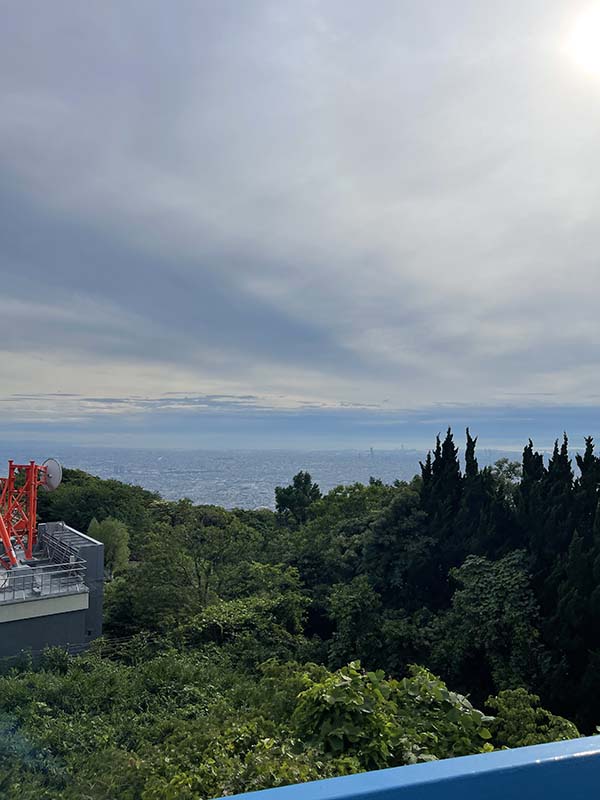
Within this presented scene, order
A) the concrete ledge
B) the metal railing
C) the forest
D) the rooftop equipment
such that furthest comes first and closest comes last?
the rooftop equipment, the metal railing, the concrete ledge, the forest

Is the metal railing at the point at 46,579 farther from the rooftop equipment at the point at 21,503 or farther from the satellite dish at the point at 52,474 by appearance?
the satellite dish at the point at 52,474

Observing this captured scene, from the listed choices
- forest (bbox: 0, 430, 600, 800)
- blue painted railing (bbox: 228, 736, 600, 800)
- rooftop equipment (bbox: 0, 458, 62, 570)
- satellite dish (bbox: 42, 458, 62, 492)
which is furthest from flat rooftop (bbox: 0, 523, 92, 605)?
blue painted railing (bbox: 228, 736, 600, 800)

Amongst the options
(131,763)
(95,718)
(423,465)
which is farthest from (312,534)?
(131,763)

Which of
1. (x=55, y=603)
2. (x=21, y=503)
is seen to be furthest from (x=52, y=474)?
(x=55, y=603)

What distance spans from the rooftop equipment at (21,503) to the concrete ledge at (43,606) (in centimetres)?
254

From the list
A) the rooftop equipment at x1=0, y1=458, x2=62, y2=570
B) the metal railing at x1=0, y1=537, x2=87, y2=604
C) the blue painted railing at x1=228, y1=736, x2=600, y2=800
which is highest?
the blue painted railing at x1=228, y1=736, x2=600, y2=800

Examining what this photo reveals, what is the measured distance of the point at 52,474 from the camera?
45.8 ft

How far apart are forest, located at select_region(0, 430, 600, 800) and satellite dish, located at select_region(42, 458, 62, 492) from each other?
3.16 metres

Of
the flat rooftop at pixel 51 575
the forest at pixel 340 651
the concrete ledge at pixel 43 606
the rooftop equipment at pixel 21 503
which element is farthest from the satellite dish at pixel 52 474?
the concrete ledge at pixel 43 606

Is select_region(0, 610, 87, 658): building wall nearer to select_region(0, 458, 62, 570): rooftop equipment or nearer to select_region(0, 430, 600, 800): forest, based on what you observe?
select_region(0, 430, 600, 800): forest

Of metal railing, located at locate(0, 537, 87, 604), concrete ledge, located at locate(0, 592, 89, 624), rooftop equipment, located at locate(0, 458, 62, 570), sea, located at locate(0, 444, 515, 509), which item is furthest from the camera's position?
sea, located at locate(0, 444, 515, 509)

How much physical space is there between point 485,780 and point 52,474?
1461 centimetres

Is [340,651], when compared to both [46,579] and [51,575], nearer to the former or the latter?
[51,575]

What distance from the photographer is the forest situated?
14.1 ft
